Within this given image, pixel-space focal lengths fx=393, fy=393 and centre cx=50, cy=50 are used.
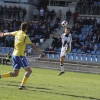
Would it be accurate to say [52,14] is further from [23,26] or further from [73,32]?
[23,26]

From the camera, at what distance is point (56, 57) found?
35562mm

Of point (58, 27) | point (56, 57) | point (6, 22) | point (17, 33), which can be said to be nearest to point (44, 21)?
point (58, 27)

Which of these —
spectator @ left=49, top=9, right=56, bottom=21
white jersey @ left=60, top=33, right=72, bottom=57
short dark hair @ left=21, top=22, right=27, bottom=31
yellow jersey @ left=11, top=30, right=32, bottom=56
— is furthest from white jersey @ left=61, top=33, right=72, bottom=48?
spectator @ left=49, top=9, right=56, bottom=21

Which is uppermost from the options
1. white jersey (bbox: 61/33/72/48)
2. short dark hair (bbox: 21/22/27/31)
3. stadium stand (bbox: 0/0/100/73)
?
short dark hair (bbox: 21/22/27/31)

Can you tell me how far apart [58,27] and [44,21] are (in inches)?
68.3

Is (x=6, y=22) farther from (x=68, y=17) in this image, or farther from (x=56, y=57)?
(x=56, y=57)

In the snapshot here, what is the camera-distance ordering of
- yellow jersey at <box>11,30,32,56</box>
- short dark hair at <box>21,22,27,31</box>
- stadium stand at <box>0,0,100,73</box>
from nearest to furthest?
short dark hair at <box>21,22,27,31</box>
yellow jersey at <box>11,30,32,56</box>
stadium stand at <box>0,0,100,73</box>

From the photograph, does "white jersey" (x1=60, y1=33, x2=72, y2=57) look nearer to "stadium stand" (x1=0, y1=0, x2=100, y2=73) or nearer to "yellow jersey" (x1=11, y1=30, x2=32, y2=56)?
"yellow jersey" (x1=11, y1=30, x2=32, y2=56)

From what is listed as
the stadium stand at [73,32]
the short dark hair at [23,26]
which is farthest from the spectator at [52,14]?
the short dark hair at [23,26]

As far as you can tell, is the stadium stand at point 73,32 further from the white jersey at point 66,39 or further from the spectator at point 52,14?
the white jersey at point 66,39

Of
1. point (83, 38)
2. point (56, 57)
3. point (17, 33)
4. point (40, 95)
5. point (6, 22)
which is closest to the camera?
point (40, 95)

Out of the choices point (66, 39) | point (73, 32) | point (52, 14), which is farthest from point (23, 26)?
point (52, 14)

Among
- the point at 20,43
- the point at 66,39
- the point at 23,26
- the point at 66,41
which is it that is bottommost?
the point at 66,41

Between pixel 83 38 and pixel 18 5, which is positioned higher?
pixel 18 5
